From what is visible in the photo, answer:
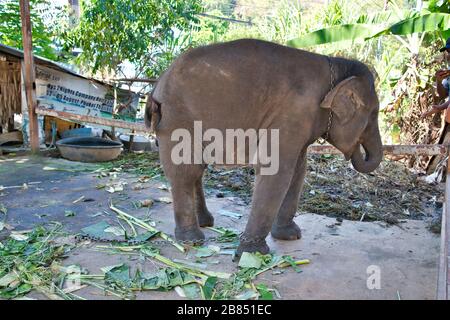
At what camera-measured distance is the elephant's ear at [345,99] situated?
3.62 m

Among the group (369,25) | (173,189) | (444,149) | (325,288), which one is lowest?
(325,288)

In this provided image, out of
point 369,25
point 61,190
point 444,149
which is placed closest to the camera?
point 444,149

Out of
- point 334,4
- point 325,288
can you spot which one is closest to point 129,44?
point 334,4

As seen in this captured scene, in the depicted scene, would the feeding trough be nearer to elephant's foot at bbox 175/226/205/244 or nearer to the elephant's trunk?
elephant's foot at bbox 175/226/205/244

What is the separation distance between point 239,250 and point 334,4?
327 inches

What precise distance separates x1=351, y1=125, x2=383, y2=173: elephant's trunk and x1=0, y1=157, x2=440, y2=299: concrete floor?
774mm

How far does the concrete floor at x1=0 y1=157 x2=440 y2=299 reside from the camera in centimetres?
319

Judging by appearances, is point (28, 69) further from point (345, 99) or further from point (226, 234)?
point (345, 99)

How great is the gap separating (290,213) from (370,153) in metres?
0.99

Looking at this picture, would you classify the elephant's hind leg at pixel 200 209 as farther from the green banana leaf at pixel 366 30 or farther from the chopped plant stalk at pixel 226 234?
the green banana leaf at pixel 366 30

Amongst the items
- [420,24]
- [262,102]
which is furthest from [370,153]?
[420,24]

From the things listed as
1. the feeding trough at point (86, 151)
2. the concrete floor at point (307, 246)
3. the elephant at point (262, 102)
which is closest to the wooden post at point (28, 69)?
the feeding trough at point (86, 151)

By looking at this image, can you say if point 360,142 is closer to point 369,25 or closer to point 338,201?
point 338,201

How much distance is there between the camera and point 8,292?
301 centimetres
